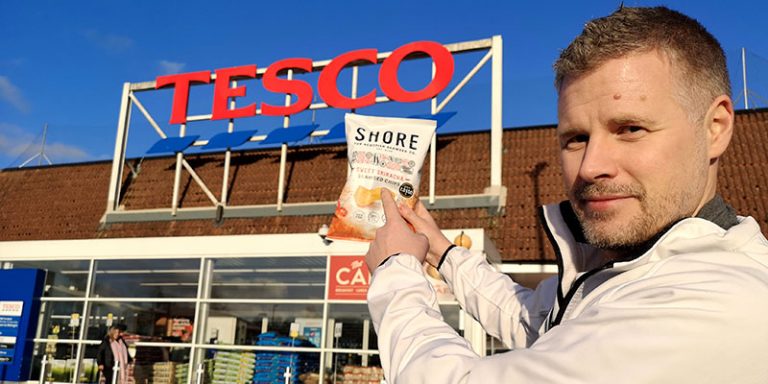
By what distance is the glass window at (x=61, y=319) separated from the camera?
1292cm

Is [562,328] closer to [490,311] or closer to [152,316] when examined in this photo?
[490,311]

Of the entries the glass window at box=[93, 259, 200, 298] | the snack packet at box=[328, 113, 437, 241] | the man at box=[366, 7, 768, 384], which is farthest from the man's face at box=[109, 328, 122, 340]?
the man at box=[366, 7, 768, 384]

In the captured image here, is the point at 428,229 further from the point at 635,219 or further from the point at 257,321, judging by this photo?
the point at 257,321

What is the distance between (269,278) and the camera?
40.5 ft

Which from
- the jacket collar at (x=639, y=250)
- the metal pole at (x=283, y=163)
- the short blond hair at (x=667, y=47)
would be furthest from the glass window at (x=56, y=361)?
the short blond hair at (x=667, y=47)

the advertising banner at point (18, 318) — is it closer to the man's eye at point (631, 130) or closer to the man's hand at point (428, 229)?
the man's hand at point (428, 229)

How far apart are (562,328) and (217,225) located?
13.8 metres

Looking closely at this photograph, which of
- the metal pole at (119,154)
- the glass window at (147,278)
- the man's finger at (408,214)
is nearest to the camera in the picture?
the man's finger at (408,214)

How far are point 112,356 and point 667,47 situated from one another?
12.6 m

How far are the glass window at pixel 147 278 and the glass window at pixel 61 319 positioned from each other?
1.97 ft

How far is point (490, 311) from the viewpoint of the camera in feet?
7.30

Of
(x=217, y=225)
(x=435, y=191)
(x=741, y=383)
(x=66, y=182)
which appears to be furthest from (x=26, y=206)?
(x=741, y=383)

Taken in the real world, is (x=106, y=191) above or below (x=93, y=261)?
above

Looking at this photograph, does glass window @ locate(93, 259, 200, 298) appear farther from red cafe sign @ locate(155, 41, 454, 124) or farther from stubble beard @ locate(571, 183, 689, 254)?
stubble beard @ locate(571, 183, 689, 254)
